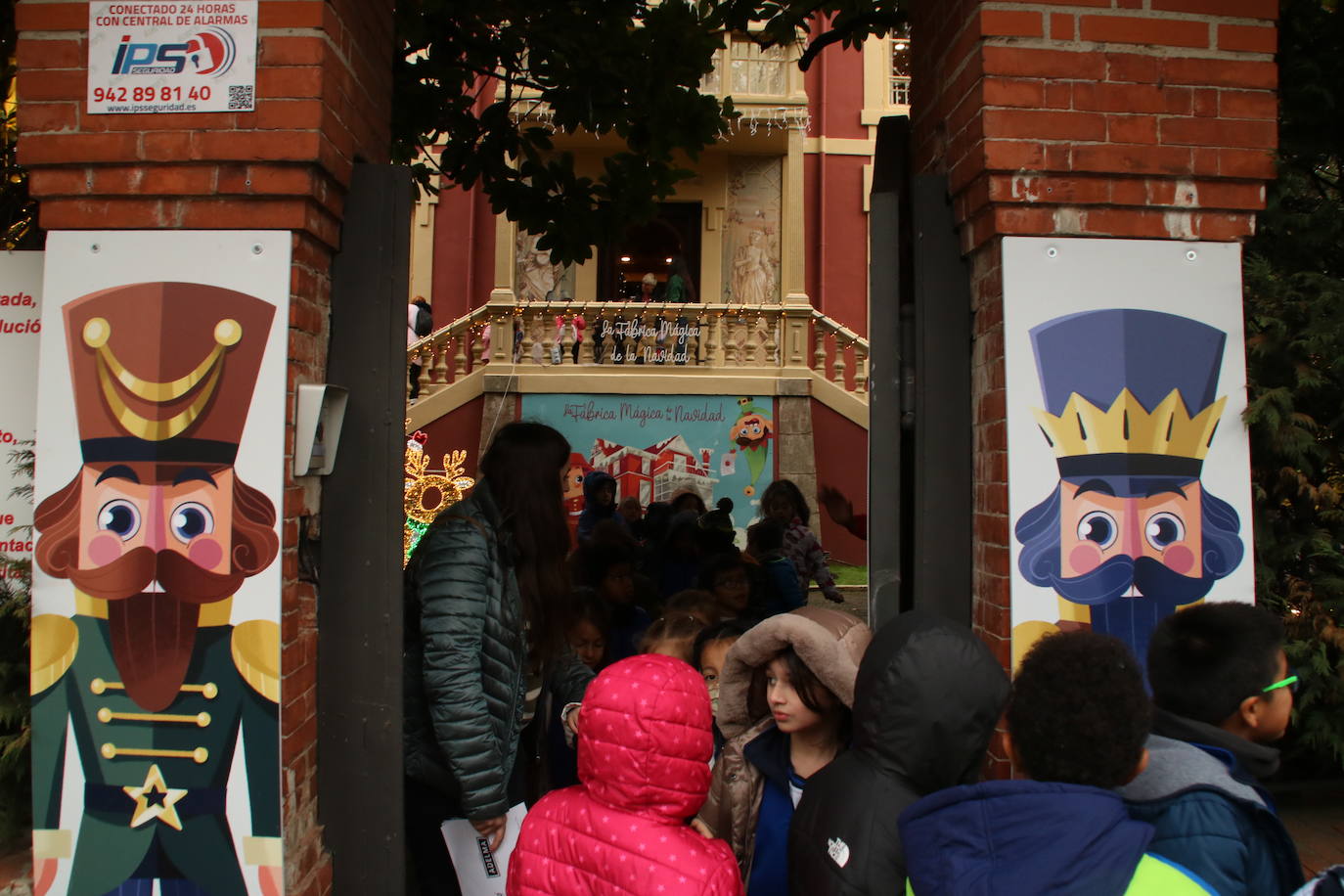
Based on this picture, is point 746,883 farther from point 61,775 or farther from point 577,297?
point 577,297

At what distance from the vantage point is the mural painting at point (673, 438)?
14258 mm

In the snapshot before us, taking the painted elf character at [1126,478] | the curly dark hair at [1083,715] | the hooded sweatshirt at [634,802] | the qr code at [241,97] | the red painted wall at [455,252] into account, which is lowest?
the hooded sweatshirt at [634,802]

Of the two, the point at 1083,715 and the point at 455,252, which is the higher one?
the point at 455,252

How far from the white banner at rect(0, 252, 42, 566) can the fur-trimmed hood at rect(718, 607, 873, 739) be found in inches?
90.6

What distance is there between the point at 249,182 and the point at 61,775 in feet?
5.49

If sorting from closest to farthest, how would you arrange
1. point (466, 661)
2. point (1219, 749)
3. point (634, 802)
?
point (1219, 749)
point (634, 802)
point (466, 661)

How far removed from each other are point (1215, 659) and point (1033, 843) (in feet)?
2.34

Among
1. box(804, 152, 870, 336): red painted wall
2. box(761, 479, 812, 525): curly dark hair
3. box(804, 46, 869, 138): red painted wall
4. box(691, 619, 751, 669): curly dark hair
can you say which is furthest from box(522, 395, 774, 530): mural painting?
box(691, 619, 751, 669): curly dark hair

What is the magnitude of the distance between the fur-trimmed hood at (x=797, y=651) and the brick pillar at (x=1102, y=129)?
0.63m

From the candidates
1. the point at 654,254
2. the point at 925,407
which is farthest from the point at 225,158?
the point at 654,254

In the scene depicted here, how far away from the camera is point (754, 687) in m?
2.53

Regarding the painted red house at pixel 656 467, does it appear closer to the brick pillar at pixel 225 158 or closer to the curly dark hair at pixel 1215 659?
the brick pillar at pixel 225 158

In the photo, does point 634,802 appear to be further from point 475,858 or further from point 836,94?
point 836,94

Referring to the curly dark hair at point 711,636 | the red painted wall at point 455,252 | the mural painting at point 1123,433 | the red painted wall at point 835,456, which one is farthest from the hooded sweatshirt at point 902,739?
the red painted wall at point 455,252
